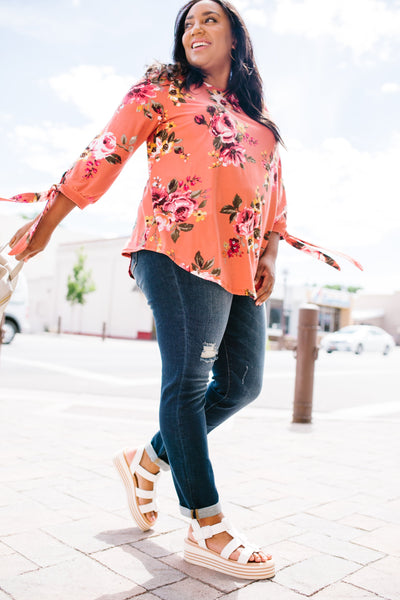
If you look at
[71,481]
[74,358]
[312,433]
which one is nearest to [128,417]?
[312,433]

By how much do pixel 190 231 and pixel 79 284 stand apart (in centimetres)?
3372

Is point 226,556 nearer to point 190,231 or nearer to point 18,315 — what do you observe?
point 190,231

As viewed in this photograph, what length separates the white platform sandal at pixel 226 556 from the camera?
1807 millimetres

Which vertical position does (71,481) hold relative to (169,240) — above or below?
below

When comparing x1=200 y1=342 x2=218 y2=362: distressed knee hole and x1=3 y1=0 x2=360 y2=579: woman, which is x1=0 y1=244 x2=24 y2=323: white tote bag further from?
x1=200 y1=342 x2=218 y2=362: distressed knee hole

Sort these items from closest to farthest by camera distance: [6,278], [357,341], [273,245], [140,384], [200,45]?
[6,278], [200,45], [273,245], [140,384], [357,341]

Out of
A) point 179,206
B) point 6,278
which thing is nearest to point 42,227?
point 6,278

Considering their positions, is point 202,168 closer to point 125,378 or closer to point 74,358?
point 125,378

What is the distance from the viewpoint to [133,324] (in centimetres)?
3456

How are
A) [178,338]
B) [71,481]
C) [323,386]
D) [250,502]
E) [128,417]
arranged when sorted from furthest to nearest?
[323,386] < [128,417] < [71,481] < [250,502] < [178,338]

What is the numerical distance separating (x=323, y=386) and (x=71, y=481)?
23.6ft

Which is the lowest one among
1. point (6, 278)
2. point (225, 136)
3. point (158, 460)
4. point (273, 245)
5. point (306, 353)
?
point (158, 460)

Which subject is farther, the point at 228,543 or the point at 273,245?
the point at 273,245

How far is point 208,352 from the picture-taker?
185 centimetres
